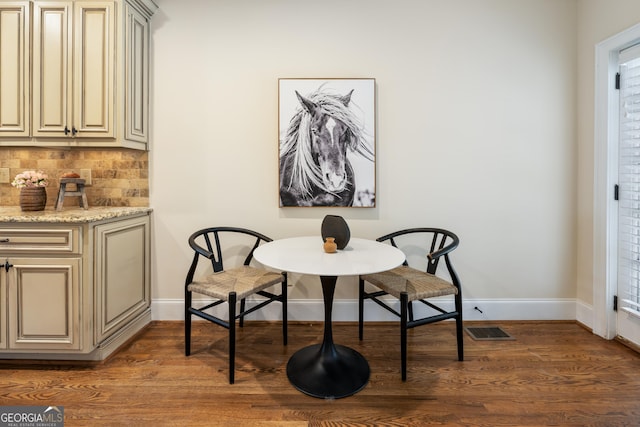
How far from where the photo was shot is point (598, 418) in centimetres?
154

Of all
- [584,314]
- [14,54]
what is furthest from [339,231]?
[14,54]

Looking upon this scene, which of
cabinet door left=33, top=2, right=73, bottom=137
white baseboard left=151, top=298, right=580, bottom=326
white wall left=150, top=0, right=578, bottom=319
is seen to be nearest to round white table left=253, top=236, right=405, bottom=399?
white baseboard left=151, top=298, right=580, bottom=326

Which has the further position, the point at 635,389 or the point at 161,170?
the point at 161,170

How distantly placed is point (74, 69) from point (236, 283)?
1847mm

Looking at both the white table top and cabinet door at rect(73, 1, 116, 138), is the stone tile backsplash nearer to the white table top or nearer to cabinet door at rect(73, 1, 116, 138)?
cabinet door at rect(73, 1, 116, 138)

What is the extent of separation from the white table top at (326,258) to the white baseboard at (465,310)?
0.72m

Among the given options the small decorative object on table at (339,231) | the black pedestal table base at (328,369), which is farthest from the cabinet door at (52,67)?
the black pedestal table base at (328,369)

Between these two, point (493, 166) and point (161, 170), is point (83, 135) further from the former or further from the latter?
point (493, 166)

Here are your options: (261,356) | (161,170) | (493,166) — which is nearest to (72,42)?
(161,170)

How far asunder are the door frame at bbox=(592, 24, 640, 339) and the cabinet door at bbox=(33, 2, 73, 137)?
12.3 feet

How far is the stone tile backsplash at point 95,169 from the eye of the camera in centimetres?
252

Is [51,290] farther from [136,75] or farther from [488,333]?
[488,333]

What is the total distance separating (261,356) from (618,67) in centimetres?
Answer: 317

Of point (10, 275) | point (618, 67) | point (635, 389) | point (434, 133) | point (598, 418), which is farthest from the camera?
point (434, 133)
